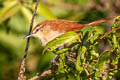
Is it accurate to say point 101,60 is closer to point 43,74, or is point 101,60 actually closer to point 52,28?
point 43,74

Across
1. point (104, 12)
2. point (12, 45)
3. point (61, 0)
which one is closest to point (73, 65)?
A: point (104, 12)

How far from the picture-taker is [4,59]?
397cm

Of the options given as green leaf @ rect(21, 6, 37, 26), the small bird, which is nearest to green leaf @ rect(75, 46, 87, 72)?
the small bird

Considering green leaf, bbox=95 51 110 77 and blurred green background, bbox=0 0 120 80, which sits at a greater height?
blurred green background, bbox=0 0 120 80

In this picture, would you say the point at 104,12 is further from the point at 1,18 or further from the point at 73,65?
the point at 73,65

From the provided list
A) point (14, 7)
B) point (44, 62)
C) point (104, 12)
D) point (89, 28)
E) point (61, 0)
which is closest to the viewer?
point (89, 28)

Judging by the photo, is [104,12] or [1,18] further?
[104,12]

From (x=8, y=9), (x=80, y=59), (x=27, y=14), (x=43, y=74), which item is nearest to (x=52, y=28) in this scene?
(x=27, y=14)

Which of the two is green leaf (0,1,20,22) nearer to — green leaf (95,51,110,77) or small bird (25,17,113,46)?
small bird (25,17,113,46)

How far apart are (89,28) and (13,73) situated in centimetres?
249

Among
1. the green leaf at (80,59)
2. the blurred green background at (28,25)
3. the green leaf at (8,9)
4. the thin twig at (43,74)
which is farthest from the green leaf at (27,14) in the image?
the green leaf at (80,59)

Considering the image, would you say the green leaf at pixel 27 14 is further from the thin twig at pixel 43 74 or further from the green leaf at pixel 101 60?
the green leaf at pixel 101 60

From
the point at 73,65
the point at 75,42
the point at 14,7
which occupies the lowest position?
the point at 73,65

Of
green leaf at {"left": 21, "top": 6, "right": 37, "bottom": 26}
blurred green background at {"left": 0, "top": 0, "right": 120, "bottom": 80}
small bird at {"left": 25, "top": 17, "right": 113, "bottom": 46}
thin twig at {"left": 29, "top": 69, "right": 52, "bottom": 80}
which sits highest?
blurred green background at {"left": 0, "top": 0, "right": 120, "bottom": 80}
